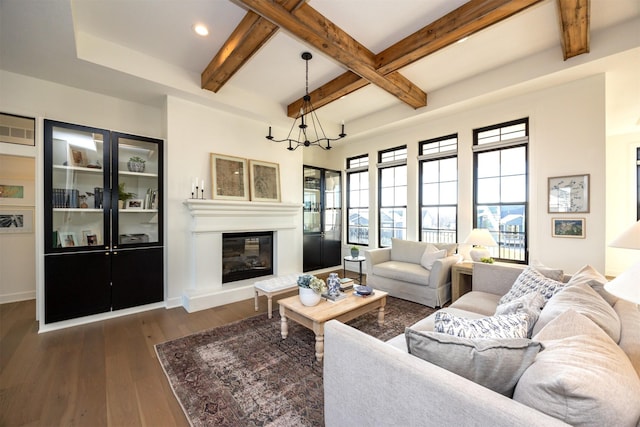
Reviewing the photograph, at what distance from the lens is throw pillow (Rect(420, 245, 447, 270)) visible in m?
3.71

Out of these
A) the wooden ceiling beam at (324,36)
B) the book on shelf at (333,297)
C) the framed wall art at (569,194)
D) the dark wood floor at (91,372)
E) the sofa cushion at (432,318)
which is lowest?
the dark wood floor at (91,372)

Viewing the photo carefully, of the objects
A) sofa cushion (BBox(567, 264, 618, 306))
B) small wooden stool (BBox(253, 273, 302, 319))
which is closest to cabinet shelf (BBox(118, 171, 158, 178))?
small wooden stool (BBox(253, 273, 302, 319))

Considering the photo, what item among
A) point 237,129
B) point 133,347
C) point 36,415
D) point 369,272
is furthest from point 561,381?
point 237,129

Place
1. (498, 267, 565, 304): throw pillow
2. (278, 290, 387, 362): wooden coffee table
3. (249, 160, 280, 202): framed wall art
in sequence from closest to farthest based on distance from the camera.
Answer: (498, 267, 565, 304): throw pillow
(278, 290, 387, 362): wooden coffee table
(249, 160, 280, 202): framed wall art

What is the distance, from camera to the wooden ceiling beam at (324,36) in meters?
2.21

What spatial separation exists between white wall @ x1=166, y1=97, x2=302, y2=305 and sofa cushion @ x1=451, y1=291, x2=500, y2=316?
10.7 feet

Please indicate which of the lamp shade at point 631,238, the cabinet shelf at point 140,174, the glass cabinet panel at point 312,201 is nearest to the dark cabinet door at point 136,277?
the cabinet shelf at point 140,174

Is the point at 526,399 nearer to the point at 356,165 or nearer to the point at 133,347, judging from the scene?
the point at 133,347

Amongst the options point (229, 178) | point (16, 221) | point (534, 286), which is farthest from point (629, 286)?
point (16, 221)

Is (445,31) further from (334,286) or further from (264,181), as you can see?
(264,181)

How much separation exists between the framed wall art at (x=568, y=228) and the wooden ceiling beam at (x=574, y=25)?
193 cm

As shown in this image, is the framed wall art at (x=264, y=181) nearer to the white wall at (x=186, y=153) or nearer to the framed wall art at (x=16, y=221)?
the white wall at (x=186, y=153)

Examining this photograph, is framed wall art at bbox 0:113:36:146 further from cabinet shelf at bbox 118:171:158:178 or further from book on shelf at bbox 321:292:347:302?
book on shelf at bbox 321:292:347:302

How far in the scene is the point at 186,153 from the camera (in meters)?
3.77
